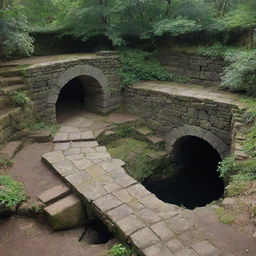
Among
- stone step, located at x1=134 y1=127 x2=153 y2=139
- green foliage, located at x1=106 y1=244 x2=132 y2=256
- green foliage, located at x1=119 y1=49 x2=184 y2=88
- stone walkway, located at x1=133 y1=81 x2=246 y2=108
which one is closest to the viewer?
green foliage, located at x1=106 y1=244 x2=132 y2=256

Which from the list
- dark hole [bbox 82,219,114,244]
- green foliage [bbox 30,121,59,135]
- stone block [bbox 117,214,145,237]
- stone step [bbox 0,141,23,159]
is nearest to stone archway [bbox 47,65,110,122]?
green foliage [bbox 30,121,59,135]

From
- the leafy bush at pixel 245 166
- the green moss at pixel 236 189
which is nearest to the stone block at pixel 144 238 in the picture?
the green moss at pixel 236 189

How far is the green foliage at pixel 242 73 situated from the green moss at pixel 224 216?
13.7 feet

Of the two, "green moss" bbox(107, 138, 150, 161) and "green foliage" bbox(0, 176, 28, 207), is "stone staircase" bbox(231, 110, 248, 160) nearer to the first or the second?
"green moss" bbox(107, 138, 150, 161)

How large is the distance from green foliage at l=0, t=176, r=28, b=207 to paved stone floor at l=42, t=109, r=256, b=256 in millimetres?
766

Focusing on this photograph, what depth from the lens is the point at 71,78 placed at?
8.18 meters

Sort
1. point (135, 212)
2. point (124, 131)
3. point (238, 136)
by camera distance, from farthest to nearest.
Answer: point (124, 131) < point (238, 136) < point (135, 212)

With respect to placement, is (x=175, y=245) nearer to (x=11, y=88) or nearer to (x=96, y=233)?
(x=96, y=233)

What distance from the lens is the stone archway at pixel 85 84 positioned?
786cm

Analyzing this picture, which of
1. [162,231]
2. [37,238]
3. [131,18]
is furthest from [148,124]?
[37,238]

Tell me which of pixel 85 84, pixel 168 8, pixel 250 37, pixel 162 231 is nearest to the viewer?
pixel 162 231

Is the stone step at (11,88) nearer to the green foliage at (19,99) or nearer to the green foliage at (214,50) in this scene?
the green foliage at (19,99)

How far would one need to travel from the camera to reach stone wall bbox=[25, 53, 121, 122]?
7492 mm

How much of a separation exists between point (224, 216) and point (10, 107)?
5.33 metres
